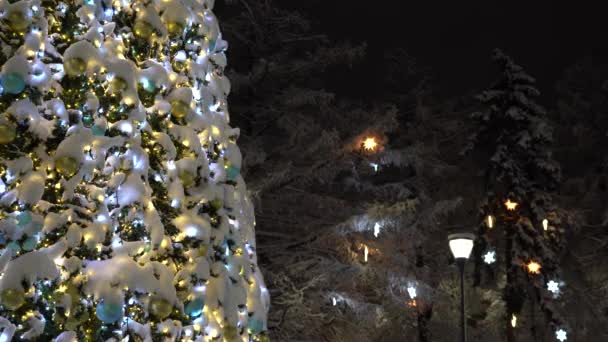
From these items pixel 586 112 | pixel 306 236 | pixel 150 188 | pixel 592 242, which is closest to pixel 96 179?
pixel 150 188

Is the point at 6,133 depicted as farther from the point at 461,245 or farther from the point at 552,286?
the point at 552,286

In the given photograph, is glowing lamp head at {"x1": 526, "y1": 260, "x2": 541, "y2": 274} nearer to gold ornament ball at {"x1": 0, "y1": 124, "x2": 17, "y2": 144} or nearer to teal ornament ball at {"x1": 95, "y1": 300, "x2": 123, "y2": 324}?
teal ornament ball at {"x1": 95, "y1": 300, "x2": 123, "y2": 324}

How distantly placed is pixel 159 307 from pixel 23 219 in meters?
0.68

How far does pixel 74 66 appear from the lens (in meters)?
3.18

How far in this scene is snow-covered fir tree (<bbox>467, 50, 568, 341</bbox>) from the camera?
58.2 feet

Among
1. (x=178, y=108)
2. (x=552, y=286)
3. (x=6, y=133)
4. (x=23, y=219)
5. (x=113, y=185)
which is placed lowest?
(x=552, y=286)

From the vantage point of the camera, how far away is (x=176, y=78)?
3.66 m

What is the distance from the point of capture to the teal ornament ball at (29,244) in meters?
2.95

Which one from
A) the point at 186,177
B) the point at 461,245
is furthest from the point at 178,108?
the point at 461,245

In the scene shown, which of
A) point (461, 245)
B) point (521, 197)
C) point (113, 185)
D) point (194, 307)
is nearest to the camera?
point (113, 185)

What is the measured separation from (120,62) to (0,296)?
1159 mm

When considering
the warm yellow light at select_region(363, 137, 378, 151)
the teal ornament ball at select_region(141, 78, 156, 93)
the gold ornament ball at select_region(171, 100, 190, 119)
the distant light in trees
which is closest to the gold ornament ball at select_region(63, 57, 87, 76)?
the teal ornament ball at select_region(141, 78, 156, 93)

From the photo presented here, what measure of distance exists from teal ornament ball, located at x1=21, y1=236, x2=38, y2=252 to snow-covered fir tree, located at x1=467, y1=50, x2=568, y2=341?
15300mm

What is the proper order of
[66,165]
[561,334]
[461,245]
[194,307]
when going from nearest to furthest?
[66,165]
[194,307]
[461,245]
[561,334]
